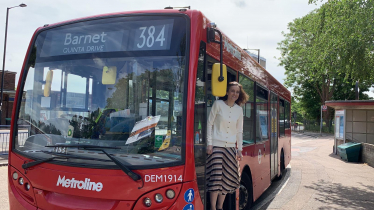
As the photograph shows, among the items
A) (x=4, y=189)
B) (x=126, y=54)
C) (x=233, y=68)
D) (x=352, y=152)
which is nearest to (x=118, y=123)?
(x=126, y=54)

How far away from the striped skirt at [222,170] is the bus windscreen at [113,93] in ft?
2.36

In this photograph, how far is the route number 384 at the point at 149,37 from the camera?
3482mm

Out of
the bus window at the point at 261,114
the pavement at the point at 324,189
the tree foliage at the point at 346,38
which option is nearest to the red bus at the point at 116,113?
the bus window at the point at 261,114

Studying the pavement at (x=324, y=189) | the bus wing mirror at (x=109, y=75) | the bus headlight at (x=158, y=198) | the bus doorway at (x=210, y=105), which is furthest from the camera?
the pavement at (x=324, y=189)

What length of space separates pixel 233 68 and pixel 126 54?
1767 millimetres

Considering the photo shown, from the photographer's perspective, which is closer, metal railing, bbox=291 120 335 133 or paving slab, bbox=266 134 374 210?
paving slab, bbox=266 134 374 210

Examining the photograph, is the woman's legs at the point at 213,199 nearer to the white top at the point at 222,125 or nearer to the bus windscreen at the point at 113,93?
the white top at the point at 222,125

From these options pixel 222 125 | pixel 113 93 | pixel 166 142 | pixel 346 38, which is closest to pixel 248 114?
pixel 222 125

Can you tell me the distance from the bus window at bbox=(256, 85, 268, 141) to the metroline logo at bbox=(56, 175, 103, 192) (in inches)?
143

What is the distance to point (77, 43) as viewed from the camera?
3789 millimetres

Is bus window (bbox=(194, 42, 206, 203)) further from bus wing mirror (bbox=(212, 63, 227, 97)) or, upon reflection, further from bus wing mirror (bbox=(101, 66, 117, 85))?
bus wing mirror (bbox=(101, 66, 117, 85))

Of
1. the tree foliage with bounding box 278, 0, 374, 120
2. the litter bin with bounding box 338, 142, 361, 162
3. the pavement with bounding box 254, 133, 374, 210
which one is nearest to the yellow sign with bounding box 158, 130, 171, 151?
the pavement with bounding box 254, 133, 374, 210

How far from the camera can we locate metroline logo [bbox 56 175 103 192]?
126 inches

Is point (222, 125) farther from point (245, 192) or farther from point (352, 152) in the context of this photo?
point (352, 152)
